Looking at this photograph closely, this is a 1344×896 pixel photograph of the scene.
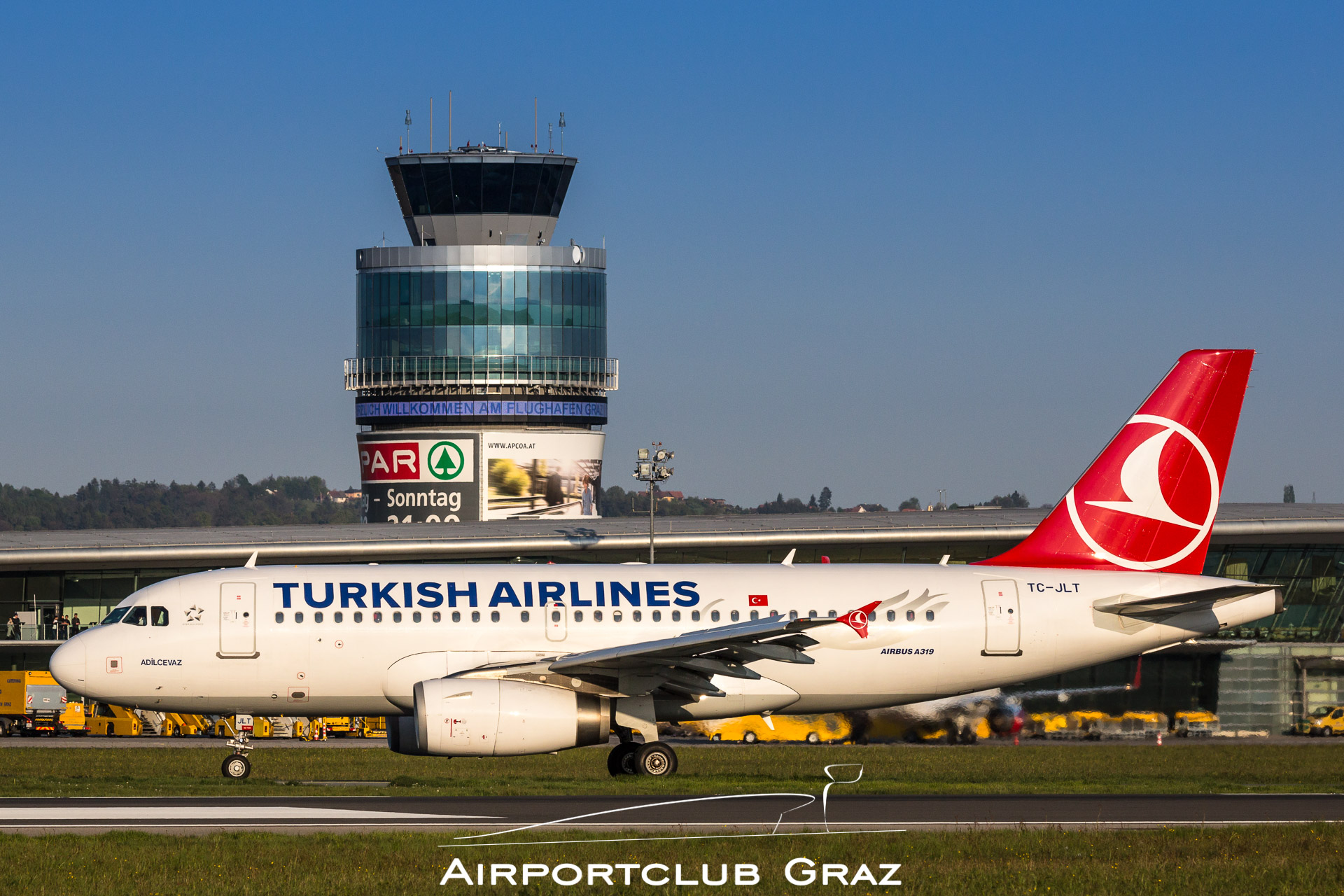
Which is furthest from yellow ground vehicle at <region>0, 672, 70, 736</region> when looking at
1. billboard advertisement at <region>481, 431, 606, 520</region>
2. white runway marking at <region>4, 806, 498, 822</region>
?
billboard advertisement at <region>481, 431, 606, 520</region>

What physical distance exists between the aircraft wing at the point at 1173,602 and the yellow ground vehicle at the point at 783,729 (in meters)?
15.9

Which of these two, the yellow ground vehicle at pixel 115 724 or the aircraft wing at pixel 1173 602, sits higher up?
the aircraft wing at pixel 1173 602

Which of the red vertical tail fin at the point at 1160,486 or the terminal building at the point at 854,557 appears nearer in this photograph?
the red vertical tail fin at the point at 1160,486

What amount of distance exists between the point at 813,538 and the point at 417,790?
32.9 meters

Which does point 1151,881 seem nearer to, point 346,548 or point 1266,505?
point 346,548

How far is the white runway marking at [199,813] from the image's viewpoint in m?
21.3

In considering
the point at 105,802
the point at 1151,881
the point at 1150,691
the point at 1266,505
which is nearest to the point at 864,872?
the point at 1151,881

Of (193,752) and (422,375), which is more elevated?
(422,375)

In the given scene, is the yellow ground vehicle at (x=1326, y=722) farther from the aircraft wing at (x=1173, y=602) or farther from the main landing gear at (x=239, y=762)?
the main landing gear at (x=239, y=762)

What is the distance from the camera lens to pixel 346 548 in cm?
5506

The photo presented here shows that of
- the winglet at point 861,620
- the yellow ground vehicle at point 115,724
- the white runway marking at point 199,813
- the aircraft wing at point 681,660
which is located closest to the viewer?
the white runway marking at point 199,813

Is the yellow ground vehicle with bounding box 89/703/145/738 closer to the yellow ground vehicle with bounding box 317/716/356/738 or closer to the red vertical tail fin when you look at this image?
the yellow ground vehicle with bounding box 317/716/356/738

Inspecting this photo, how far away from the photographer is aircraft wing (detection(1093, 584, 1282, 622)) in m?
29.8

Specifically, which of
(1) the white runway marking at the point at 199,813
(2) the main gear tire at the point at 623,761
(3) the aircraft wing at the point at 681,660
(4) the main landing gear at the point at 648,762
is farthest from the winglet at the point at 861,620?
(1) the white runway marking at the point at 199,813
